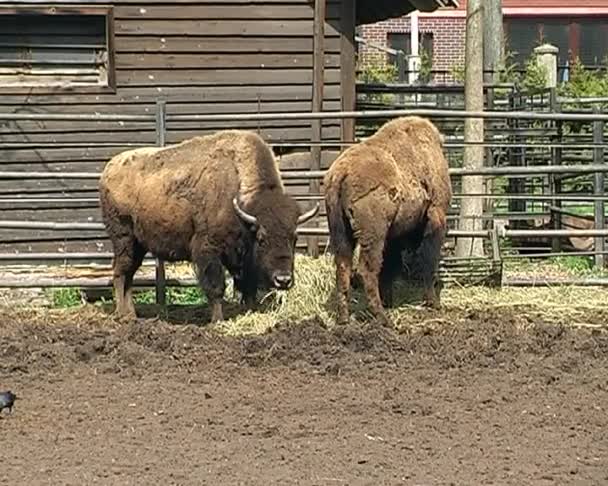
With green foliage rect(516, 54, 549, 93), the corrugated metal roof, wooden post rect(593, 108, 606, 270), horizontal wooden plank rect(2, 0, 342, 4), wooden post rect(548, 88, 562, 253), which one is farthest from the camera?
green foliage rect(516, 54, 549, 93)

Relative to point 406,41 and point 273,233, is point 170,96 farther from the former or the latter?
point 406,41

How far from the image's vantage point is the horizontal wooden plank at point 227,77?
39.8ft

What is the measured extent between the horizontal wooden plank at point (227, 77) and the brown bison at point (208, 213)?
2212 millimetres

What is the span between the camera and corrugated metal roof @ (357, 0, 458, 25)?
12688 mm

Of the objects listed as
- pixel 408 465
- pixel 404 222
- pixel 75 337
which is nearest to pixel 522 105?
pixel 404 222

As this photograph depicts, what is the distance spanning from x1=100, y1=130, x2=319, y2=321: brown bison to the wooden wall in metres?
2.18

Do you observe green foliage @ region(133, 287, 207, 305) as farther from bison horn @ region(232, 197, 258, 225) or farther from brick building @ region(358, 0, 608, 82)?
brick building @ region(358, 0, 608, 82)

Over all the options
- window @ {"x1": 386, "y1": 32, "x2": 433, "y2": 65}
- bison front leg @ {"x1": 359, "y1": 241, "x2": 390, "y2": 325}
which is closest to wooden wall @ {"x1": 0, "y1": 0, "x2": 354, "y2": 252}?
bison front leg @ {"x1": 359, "y1": 241, "x2": 390, "y2": 325}

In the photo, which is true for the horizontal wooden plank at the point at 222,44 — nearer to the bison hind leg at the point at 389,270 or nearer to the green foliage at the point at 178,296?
the green foliage at the point at 178,296

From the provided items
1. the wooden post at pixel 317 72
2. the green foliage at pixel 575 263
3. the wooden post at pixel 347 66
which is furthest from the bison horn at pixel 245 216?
the green foliage at pixel 575 263

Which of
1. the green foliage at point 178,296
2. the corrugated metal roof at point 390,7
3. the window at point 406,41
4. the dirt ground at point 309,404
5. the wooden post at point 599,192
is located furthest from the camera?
the window at point 406,41

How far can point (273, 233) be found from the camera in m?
9.12

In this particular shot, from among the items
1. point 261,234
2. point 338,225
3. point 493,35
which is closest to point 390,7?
point 338,225

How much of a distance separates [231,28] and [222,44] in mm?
185
